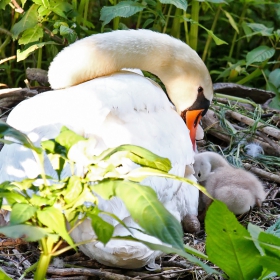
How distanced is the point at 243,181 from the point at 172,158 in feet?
2.34

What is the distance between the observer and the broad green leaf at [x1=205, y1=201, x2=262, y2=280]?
2.23 metres

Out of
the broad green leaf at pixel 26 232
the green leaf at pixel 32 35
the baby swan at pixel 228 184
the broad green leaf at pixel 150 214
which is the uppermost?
the broad green leaf at pixel 150 214

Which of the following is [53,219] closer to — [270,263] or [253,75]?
[270,263]

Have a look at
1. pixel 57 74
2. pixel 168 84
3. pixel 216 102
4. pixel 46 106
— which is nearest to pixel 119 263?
pixel 46 106

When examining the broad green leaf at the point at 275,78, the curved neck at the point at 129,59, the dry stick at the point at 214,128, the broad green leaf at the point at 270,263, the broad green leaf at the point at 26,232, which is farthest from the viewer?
the broad green leaf at the point at 275,78

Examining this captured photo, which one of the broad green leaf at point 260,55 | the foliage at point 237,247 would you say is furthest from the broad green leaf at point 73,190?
the broad green leaf at point 260,55

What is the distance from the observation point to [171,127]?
9.74ft

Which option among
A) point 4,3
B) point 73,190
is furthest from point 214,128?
point 73,190

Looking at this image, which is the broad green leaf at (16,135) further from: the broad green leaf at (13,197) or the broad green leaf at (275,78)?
the broad green leaf at (275,78)

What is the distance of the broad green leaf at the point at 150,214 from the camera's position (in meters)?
1.63

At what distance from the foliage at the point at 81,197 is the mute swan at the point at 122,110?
2.02ft

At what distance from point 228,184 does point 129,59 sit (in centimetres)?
79

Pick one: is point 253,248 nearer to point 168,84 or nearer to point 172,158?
point 172,158

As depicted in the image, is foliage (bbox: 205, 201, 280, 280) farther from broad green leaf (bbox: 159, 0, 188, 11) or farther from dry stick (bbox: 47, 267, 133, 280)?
broad green leaf (bbox: 159, 0, 188, 11)
